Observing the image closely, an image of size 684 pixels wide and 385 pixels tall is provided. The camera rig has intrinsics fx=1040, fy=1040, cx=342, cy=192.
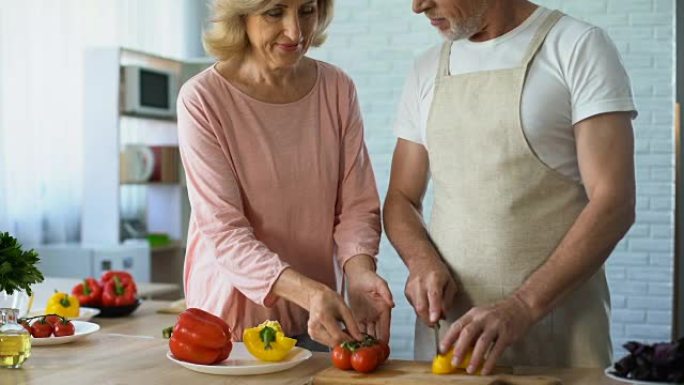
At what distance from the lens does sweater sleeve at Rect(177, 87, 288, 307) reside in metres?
2.24

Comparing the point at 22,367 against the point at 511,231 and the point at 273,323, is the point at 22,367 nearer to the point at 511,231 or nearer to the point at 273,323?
the point at 273,323

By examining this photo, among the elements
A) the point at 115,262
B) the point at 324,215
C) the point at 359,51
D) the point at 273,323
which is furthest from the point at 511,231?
the point at 115,262

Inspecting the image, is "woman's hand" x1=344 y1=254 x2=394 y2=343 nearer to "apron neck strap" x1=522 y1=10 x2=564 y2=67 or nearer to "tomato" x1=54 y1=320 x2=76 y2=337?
"apron neck strap" x1=522 y1=10 x2=564 y2=67

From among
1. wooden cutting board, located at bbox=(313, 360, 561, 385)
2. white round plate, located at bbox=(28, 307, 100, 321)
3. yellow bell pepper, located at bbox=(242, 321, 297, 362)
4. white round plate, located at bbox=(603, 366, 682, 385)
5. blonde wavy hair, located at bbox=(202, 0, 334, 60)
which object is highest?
blonde wavy hair, located at bbox=(202, 0, 334, 60)

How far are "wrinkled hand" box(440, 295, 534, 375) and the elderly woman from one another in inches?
10.3

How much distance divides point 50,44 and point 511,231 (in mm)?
4600

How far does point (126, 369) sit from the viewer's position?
2.18 metres

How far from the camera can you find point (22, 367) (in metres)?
2.22

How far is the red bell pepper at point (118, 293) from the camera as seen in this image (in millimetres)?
3346

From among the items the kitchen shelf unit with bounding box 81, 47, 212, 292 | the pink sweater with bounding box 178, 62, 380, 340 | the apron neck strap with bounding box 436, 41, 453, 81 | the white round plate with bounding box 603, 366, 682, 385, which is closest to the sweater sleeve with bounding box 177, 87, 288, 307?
the pink sweater with bounding box 178, 62, 380, 340

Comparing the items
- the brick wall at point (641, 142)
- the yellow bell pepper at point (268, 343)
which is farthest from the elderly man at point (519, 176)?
the brick wall at point (641, 142)

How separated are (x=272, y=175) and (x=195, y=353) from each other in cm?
47

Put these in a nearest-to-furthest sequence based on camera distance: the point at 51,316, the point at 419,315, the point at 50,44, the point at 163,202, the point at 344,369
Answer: the point at 344,369, the point at 419,315, the point at 51,316, the point at 50,44, the point at 163,202

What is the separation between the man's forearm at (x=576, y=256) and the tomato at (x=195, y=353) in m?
0.64
